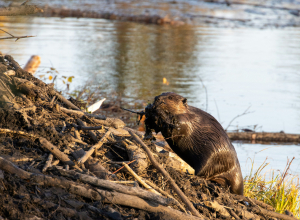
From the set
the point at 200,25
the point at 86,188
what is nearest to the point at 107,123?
the point at 86,188

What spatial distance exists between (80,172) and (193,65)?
10.0 metres

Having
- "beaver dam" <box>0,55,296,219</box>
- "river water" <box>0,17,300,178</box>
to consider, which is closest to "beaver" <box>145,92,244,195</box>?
"beaver dam" <box>0,55,296,219</box>

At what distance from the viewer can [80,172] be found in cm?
303

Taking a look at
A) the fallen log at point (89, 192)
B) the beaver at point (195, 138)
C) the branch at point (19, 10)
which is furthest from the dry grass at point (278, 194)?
the branch at point (19, 10)

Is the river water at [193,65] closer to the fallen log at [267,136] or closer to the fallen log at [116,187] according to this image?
the fallen log at [267,136]

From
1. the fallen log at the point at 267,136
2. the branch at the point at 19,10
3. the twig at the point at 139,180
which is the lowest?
the fallen log at the point at 267,136

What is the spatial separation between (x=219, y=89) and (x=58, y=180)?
26.0 ft

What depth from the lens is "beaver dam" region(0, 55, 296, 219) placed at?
2.75 meters

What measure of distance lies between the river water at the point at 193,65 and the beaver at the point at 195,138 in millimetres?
1464

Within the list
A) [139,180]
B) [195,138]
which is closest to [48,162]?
[139,180]

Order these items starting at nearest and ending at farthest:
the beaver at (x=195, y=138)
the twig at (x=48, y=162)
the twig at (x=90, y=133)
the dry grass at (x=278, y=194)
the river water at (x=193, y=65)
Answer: the twig at (x=48, y=162) → the twig at (x=90, y=133) → the beaver at (x=195, y=138) → the dry grass at (x=278, y=194) → the river water at (x=193, y=65)

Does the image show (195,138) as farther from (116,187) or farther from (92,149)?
(116,187)

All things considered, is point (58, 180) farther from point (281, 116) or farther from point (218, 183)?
point (281, 116)

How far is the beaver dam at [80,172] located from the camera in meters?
2.75
